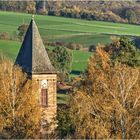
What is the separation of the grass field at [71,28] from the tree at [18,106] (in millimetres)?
56764

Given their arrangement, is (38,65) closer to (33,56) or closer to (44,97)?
(33,56)

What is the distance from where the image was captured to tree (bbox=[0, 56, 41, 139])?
125 ft

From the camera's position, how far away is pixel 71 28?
10688 cm

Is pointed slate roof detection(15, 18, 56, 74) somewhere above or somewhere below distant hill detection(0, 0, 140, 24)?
above

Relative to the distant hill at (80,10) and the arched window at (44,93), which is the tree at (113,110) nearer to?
the arched window at (44,93)

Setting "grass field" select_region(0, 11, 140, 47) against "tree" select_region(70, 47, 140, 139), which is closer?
"tree" select_region(70, 47, 140, 139)

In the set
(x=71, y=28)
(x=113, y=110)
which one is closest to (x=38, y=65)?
(x=113, y=110)

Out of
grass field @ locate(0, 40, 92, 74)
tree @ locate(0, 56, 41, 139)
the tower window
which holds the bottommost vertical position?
grass field @ locate(0, 40, 92, 74)

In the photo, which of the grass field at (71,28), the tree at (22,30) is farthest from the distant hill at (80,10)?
the tree at (22,30)

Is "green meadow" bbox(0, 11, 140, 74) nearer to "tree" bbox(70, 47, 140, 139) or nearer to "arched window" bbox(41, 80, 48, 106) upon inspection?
"arched window" bbox(41, 80, 48, 106)

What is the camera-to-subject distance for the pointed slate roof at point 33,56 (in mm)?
44750

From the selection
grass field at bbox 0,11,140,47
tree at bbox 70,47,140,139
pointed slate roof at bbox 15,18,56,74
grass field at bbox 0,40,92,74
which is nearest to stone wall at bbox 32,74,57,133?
pointed slate roof at bbox 15,18,56,74

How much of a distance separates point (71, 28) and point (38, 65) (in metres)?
62.4

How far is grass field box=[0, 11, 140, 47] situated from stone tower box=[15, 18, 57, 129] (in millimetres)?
52211
